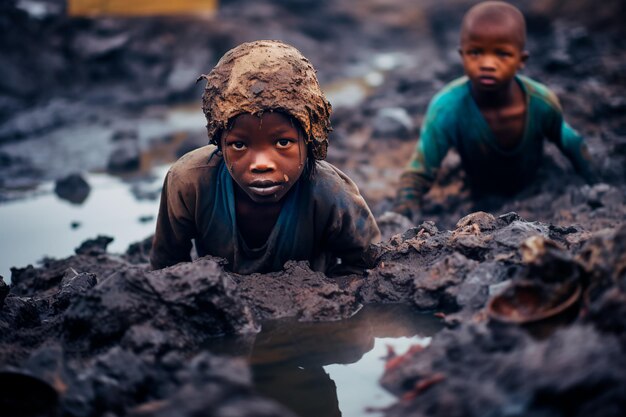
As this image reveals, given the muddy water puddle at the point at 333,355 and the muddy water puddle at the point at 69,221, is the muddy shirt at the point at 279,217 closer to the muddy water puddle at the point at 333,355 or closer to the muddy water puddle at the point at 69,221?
the muddy water puddle at the point at 333,355

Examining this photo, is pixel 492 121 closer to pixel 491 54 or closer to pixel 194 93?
pixel 491 54

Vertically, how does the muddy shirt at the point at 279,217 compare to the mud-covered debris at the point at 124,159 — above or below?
below

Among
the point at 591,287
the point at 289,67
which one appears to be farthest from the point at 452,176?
the point at 591,287

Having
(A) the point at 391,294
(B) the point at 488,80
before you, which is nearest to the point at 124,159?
(B) the point at 488,80

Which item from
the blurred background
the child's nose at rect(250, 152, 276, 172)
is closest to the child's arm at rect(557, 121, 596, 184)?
the blurred background

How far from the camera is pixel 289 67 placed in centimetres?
316

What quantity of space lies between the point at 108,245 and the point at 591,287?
3.37m

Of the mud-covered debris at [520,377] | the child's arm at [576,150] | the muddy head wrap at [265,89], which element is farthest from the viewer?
the child's arm at [576,150]

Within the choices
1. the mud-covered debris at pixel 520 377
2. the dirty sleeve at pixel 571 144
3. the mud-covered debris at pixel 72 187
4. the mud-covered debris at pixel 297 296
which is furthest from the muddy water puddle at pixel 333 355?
the mud-covered debris at pixel 72 187

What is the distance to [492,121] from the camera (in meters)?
4.85

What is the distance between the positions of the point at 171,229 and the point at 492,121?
2.32 metres

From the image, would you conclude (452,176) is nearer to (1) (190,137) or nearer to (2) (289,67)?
(1) (190,137)

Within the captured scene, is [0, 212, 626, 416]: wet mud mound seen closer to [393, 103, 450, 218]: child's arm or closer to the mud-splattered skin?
the mud-splattered skin

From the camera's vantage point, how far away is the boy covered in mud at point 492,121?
4609mm
